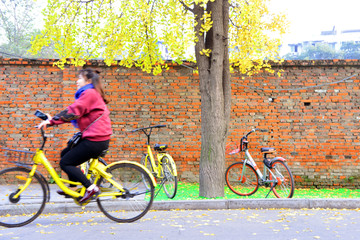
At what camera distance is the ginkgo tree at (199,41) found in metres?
7.23

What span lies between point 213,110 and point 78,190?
3.24m

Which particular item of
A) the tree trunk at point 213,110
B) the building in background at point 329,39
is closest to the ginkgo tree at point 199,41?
the tree trunk at point 213,110

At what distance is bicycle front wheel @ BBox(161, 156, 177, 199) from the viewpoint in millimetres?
6988

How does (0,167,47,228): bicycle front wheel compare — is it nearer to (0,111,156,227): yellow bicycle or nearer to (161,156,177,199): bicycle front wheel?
(0,111,156,227): yellow bicycle

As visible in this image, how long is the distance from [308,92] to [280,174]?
108 inches

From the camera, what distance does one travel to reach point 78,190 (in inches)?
190

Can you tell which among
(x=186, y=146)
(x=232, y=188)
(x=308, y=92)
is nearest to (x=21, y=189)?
(x=232, y=188)

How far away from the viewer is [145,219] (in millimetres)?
5379

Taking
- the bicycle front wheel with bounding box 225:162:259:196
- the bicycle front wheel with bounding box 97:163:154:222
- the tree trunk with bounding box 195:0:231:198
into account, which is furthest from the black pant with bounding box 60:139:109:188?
the bicycle front wheel with bounding box 225:162:259:196

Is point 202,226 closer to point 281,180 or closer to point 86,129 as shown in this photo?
point 86,129

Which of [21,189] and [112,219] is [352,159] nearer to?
[112,219]

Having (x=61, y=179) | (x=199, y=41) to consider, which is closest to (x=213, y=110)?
(x=199, y=41)

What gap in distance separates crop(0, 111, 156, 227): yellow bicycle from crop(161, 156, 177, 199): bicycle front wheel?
6.22 ft

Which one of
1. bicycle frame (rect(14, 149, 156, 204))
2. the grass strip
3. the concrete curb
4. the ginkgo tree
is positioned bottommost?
the grass strip
